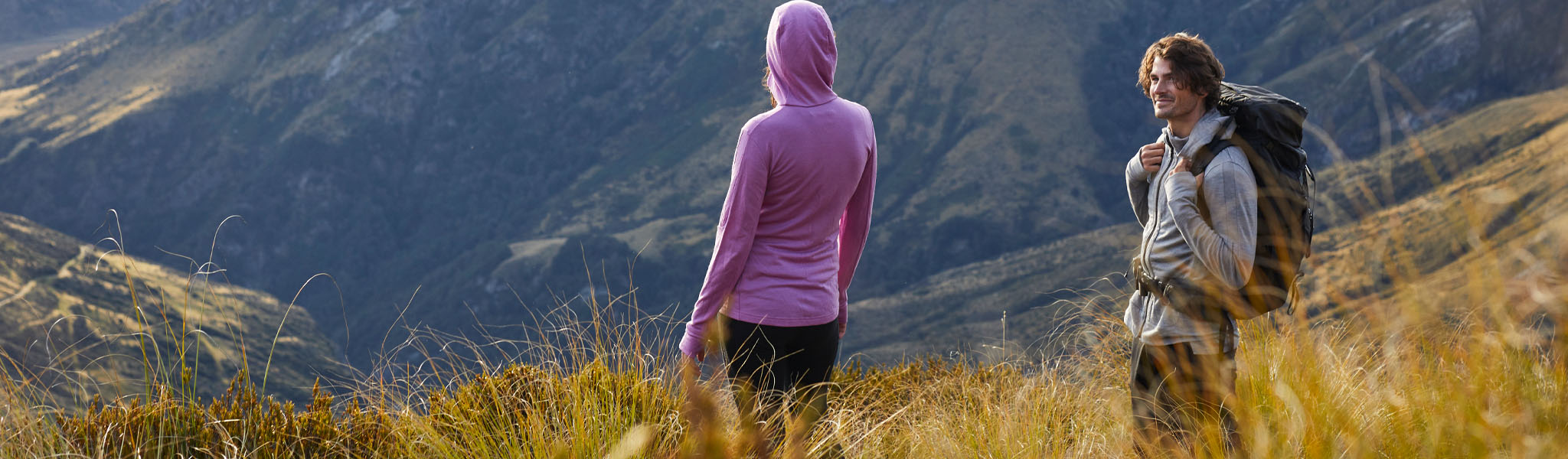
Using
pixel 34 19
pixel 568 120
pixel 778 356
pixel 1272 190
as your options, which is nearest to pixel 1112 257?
pixel 1272 190

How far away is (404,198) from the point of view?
128 m

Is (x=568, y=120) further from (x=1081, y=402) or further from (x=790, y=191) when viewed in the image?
(x=790, y=191)

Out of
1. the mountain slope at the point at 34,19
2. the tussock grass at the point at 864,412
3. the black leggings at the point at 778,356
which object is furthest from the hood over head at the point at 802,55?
the mountain slope at the point at 34,19

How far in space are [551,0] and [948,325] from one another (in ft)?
289

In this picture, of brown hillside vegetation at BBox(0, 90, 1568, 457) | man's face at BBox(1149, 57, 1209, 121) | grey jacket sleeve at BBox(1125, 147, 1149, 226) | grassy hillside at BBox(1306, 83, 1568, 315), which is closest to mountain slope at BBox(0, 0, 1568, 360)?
grassy hillside at BBox(1306, 83, 1568, 315)

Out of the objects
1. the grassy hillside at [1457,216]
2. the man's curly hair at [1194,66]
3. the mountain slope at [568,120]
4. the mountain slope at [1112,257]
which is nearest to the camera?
the grassy hillside at [1457,216]

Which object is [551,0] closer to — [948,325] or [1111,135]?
[1111,135]

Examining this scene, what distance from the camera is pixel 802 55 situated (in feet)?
8.04

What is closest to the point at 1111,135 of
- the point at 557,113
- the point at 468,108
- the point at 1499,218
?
the point at 1499,218

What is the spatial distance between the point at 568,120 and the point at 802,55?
137 meters

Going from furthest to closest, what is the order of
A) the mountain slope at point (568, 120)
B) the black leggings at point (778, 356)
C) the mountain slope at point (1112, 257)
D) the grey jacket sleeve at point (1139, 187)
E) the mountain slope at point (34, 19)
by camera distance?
the mountain slope at point (34, 19), the mountain slope at point (568, 120), the mountain slope at point (1112, 257), the grey jacket sleeve at point (1139, 187), the black leggings at point (778, 356)

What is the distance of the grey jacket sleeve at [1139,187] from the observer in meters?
2.75

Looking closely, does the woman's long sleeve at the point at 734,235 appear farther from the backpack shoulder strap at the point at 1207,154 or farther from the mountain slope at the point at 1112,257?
the mountain slope at the point at 1112,257

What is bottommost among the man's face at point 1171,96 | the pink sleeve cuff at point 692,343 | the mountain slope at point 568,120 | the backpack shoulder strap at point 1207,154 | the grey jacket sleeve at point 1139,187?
the mountain slope at point 568,120
